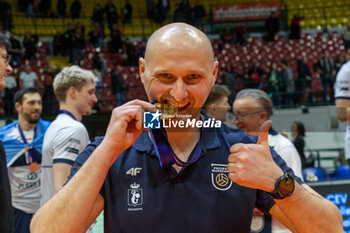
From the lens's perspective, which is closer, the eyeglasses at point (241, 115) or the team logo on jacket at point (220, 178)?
the team logo on jacket at point (220, 178)

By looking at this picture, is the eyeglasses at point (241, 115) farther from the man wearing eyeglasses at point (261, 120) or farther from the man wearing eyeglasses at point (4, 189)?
the man wearing eyeglasses at point (4, 189)

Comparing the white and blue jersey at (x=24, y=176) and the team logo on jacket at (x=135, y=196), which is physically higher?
the team logo on jacket at (x=135, y=196)

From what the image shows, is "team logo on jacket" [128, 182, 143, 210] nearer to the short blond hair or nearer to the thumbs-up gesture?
the thumbs-up gesture

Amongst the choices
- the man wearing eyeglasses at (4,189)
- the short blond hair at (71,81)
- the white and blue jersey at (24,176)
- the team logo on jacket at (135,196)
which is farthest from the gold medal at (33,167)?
the team logo on jacket at (135,196)

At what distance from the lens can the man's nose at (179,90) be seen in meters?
1.32

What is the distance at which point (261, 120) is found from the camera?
2986mm

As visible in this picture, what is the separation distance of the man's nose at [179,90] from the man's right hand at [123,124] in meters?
0.08

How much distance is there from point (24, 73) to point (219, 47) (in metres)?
7.44

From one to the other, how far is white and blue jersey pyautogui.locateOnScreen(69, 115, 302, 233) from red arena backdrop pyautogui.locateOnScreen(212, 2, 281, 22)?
57.4 feet

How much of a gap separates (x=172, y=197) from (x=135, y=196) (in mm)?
126

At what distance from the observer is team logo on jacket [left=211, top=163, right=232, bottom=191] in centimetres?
146

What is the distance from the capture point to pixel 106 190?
1434 millimetres

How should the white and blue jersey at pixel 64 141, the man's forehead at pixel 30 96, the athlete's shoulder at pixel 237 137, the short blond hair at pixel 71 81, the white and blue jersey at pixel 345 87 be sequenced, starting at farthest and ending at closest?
the man's forehead at pixel 30 96 → the white and blue jersey at pixel 345 87 → the short blond hair at pixel 71 81 → the white and blue jersey at pixel 64 141 → the athlete's shoulder at pixel 237 137

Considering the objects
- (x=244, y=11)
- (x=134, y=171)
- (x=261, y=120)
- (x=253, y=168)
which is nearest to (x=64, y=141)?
(x=261, y=120)
